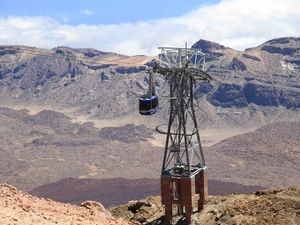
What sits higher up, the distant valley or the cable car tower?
the cable car tower

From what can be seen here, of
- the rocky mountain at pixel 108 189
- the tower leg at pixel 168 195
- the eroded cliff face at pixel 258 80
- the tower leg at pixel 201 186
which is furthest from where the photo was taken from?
the eroded cliff face at pixel 258 80

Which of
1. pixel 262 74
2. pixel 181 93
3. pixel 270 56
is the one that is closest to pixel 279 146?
pixel 262 74

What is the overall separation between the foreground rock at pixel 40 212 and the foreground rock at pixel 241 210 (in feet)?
14.9

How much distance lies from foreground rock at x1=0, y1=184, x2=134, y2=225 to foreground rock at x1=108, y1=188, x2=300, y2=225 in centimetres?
456

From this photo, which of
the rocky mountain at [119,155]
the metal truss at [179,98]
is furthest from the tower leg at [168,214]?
the rocky mountain at [119,155]

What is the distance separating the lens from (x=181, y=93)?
100ft

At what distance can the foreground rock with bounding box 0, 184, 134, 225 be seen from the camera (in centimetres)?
1972

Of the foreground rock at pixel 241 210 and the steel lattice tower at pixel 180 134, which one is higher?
the steel lattice tower at pixel 180 134

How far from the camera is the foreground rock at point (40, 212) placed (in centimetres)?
1972

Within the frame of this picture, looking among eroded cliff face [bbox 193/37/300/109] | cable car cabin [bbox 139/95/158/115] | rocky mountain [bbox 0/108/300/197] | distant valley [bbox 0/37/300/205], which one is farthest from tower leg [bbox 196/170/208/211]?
eroded cliff face [bbox 193/37/300/109]

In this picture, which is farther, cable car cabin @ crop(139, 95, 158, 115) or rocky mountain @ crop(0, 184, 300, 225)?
cable car cabin @ crop(139, 95, 158, 115)

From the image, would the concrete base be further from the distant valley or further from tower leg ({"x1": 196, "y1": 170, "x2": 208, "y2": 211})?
the distant valley

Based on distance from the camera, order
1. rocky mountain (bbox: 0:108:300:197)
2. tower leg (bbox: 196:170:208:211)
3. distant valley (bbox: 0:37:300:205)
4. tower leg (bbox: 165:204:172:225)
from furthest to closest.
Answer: distant valley (bbox: 0:37:300:205) < rocky mountain (bbox: 0:108:300:197) < tower leg (bbox: 196:170:208:211) < tower leg (bbox: 165:204:172:225)

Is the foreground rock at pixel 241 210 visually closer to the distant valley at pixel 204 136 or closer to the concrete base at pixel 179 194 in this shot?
the concrete base at pixel 179 194
